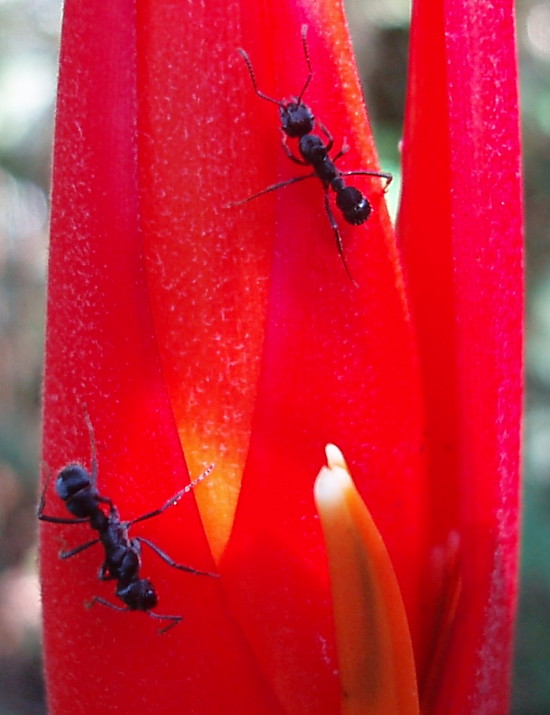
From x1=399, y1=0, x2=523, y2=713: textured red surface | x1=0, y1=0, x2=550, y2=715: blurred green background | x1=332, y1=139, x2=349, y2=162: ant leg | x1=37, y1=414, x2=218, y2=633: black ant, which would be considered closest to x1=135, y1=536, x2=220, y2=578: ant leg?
x1=37, y1=414, x2=218, y2=633: black ant

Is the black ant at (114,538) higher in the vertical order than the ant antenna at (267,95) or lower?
lower

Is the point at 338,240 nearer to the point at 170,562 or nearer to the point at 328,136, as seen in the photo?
the point at 328,136

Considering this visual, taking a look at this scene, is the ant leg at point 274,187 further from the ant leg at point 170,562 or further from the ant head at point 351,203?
the ant leg at point 170,562

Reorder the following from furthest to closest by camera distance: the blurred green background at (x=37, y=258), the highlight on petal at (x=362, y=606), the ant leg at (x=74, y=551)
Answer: the blurred green background at (x=37, y=258)
the ant leg at (x=74, y=551)
the highlight on petal at (x=362, y=606)

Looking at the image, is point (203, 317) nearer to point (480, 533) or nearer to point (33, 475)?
point (480, 533)

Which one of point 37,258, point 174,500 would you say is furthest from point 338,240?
point 37,258

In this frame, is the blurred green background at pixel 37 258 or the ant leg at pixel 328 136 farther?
the blurred green background at pixel 37 258

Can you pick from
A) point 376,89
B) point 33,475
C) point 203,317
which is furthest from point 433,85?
point 33,475

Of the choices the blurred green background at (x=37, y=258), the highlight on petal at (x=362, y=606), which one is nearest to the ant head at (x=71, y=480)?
the highlight on petal at (x=362, y=606)
